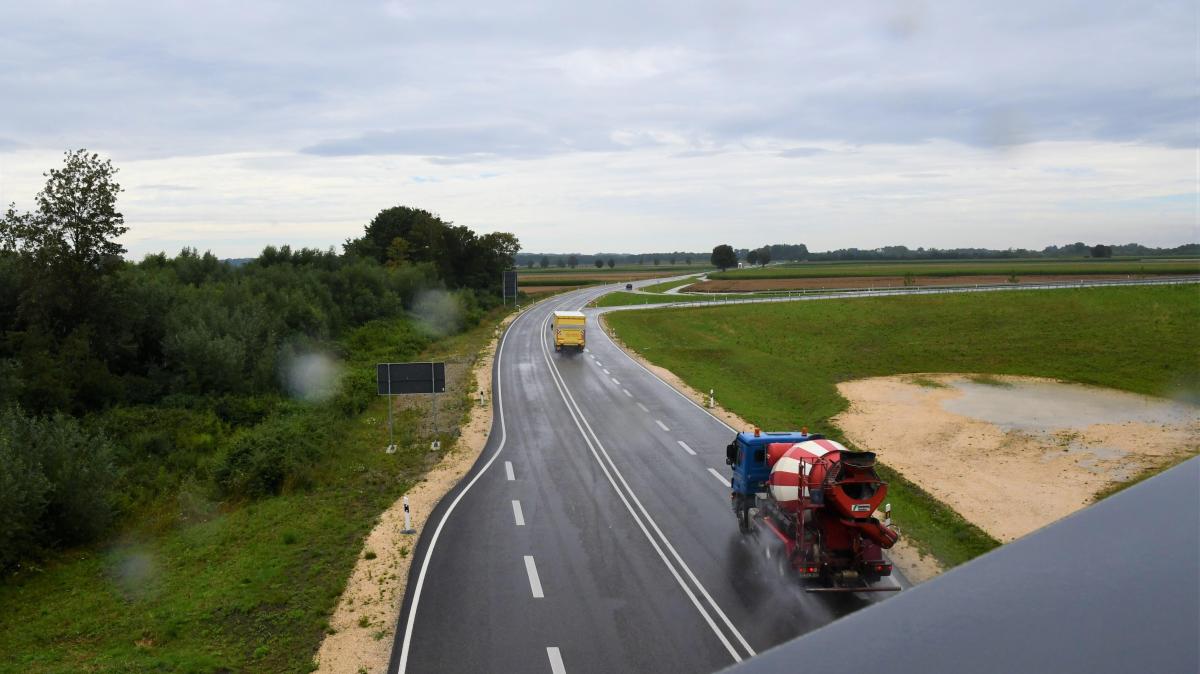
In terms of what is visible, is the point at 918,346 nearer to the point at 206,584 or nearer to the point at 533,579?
the point at 533,579

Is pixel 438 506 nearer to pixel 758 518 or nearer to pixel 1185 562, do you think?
pixel 758 518

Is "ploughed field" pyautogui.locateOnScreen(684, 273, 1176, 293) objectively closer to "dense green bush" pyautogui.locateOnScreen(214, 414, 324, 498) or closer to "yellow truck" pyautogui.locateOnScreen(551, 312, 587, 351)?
"yellow truck" pyautogui.locateOnScreen(551, 312, 587, 351)

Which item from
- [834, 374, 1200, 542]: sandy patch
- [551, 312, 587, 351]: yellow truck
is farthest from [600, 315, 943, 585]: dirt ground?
[551, 312, 587, 351]: yellow truck

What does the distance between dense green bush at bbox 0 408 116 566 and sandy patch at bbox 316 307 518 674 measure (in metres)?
8.50

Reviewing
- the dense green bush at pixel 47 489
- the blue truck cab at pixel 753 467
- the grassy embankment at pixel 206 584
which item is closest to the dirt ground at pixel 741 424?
the blue truck cab at pixel 753 467

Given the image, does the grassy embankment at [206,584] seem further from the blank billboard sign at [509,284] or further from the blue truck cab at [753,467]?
the blank billboard sign at [509,284]

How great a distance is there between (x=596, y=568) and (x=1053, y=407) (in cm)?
3177

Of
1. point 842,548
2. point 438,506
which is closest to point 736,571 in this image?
point 842,548

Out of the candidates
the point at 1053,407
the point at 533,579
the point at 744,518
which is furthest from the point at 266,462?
the point at 1053,407

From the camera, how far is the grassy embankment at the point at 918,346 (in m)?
39.7

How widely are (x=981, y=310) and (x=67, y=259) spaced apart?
3083 inches

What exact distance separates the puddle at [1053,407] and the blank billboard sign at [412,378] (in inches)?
1045

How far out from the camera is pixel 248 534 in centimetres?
2248

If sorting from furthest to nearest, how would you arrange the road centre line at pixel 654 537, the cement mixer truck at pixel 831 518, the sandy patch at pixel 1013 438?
the sandy patch at pixel 1013 438
the cement mixer truck at pixel 831 518
the road centre line at pixel 654 537
